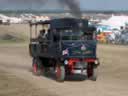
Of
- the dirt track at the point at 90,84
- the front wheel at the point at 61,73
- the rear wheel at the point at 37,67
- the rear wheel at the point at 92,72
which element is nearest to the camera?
the dirt track at the point at 90,84

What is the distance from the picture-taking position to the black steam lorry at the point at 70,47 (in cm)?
2078

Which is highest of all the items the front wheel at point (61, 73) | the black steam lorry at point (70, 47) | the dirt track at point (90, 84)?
the black steam lorry at point (70, 47)

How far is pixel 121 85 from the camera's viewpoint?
2023 cm

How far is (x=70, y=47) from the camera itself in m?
20.7

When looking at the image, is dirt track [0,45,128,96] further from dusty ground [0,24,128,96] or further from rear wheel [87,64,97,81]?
rear wheel [87,64,97,81]

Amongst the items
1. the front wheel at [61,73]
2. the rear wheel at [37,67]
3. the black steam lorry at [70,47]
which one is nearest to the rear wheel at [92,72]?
the black steam lorry at [70,47]

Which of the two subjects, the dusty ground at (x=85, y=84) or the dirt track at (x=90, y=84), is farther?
the dirt track at (x=90, y=84)

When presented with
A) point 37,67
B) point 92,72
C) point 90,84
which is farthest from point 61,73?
point 37,67

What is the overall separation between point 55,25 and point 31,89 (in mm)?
4744

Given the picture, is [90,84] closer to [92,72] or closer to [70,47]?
[92,72]

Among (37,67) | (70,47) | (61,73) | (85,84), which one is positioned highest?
(70,47)

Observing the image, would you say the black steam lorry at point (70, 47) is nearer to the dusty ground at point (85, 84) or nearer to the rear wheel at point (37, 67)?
the dusty ground at point (85, 84)

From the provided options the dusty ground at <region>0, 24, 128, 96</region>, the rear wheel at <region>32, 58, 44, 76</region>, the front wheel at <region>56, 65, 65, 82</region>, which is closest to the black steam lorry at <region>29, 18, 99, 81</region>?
the front wheel at <region>56, 65, 65, 82</region>

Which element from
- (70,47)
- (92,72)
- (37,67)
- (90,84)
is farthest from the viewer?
(37,67)
